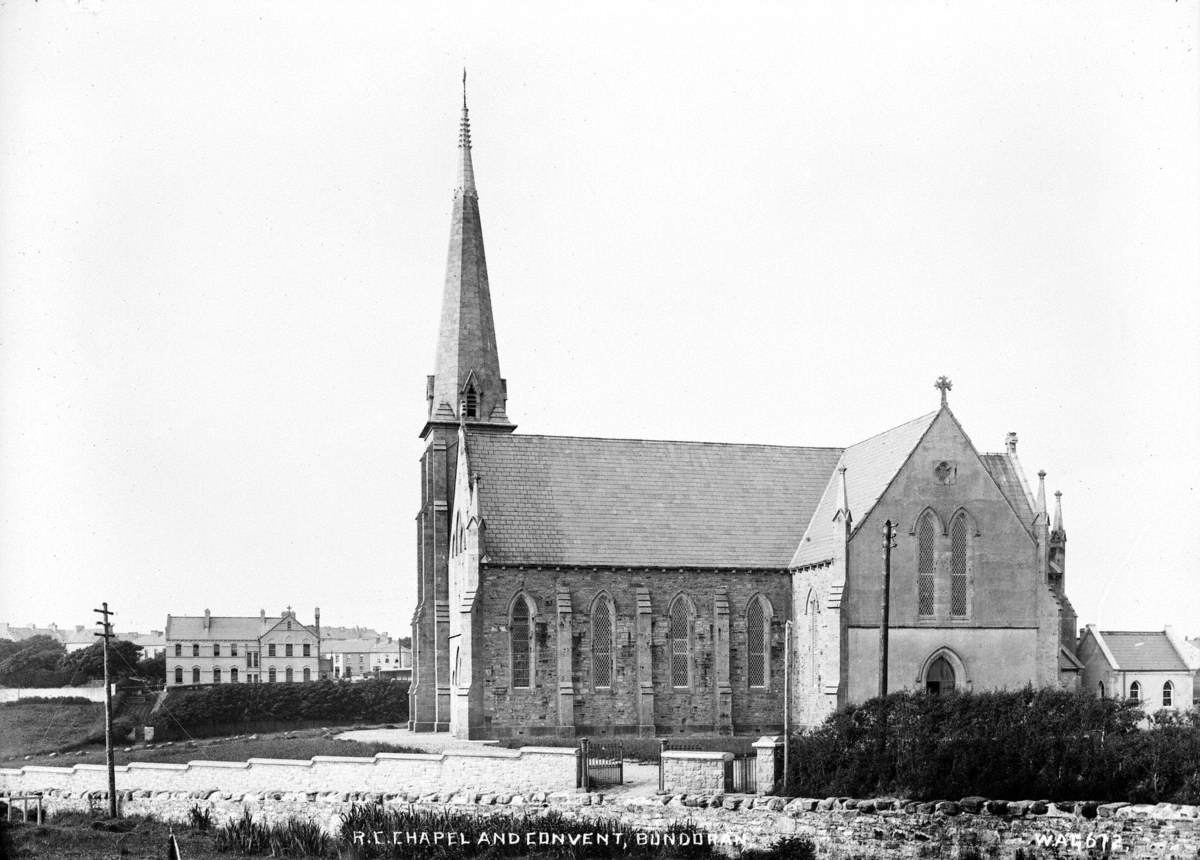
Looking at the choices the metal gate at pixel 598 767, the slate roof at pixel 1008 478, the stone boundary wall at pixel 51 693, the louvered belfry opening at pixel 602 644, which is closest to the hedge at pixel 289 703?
the stone boundary wall at pixel 51 693

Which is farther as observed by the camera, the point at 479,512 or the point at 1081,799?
the point at 479,512

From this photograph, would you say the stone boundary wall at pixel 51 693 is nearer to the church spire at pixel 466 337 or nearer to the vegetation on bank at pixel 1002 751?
the church spire at pixel 466 337

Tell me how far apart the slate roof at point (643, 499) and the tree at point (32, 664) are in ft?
179

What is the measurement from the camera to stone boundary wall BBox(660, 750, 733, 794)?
25.9 metres

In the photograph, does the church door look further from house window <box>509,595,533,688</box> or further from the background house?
the background house

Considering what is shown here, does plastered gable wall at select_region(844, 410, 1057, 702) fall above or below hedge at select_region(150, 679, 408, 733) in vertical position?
above

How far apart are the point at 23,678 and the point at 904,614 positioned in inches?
2688

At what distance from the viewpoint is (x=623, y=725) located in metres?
43.3

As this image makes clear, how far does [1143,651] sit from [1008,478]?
16.5 meters

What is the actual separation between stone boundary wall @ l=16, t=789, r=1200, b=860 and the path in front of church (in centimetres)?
121

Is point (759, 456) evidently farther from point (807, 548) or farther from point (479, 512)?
point (479, 512)

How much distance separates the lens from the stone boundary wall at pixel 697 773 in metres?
25.9

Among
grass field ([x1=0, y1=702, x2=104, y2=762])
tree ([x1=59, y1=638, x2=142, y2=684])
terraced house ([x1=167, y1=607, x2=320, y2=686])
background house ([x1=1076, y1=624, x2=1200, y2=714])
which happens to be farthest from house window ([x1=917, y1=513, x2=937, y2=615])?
terraced house ([x1=167, y1=607, x2=320, y2=686])

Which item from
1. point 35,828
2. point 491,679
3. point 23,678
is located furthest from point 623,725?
point 23,678
